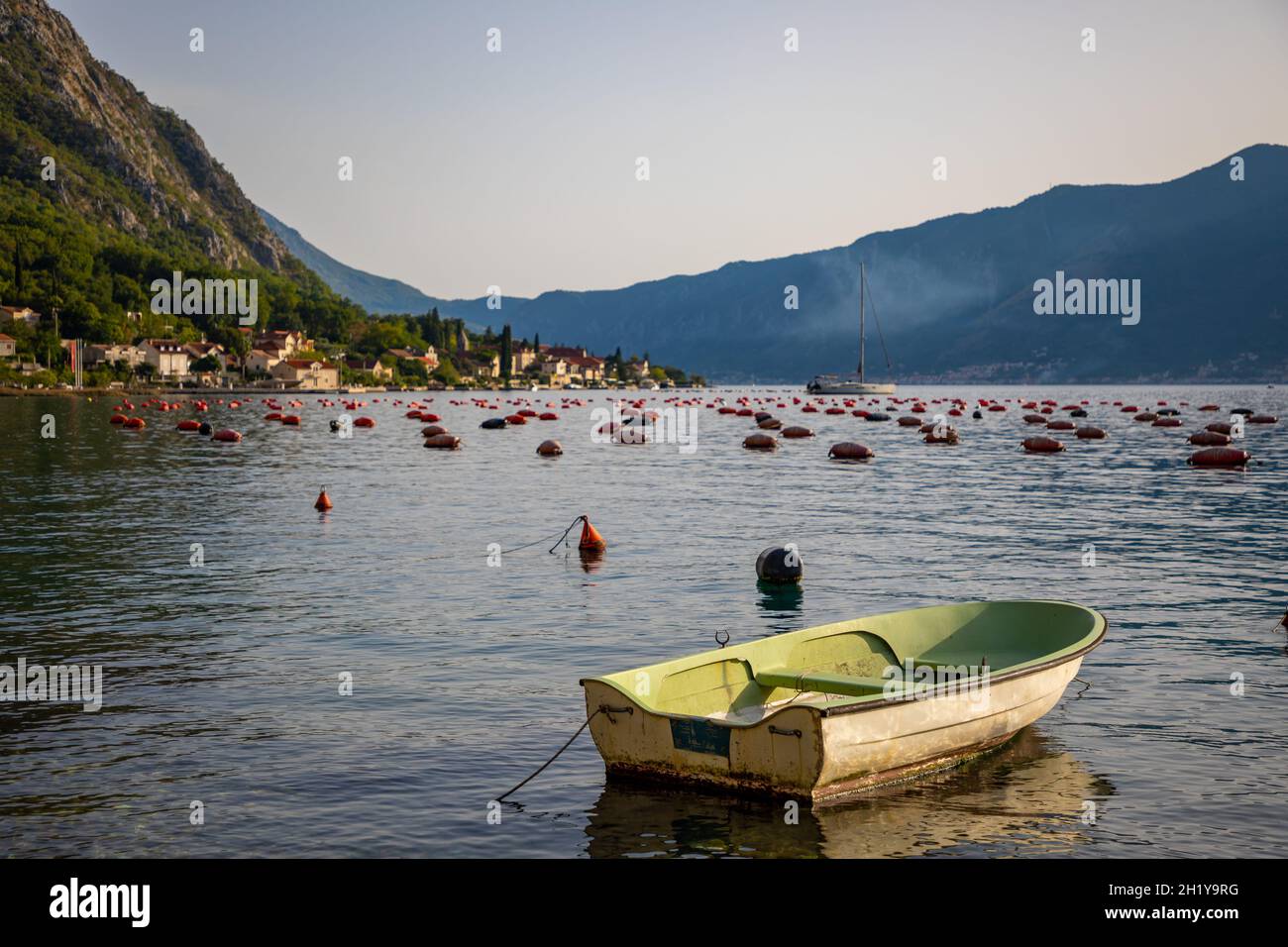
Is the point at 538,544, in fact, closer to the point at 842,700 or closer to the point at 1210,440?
the point at 842,700

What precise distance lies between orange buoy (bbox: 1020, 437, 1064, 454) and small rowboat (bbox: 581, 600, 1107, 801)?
65.7m

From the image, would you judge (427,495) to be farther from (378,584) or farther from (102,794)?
(102,794)

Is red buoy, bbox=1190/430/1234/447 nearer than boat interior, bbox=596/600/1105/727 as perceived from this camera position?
No

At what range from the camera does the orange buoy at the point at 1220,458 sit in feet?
222

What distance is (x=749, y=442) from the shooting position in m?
86.2

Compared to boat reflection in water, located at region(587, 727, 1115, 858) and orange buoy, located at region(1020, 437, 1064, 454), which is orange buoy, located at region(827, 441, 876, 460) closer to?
orange buoy, located at region(1020, 437, 1064, 454)

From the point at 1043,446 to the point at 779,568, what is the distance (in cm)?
5810

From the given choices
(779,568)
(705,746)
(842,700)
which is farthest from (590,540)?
(705,746)

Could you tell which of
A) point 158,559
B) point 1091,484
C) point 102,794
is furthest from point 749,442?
point 102,794

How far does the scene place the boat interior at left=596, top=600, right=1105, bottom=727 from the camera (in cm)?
1498

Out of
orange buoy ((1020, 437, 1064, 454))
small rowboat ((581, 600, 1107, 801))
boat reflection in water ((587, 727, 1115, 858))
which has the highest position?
orange buoy ((1020, 437, 1064, 454))

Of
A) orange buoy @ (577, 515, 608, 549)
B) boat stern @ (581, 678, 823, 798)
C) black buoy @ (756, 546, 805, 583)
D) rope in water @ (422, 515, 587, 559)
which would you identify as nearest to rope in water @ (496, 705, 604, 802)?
boat stern @ (581, 678, 823, 798)

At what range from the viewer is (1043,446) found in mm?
81312
